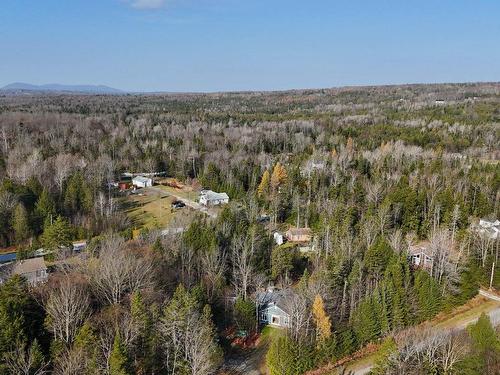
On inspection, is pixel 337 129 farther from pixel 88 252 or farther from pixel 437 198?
pixel 88 252

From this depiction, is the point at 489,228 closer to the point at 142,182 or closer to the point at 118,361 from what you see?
the point at 118,361

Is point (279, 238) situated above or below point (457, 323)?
above

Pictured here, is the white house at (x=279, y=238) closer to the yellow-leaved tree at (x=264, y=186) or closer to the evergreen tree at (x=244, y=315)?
the yellow-leaved tree at (x=264, y=186)

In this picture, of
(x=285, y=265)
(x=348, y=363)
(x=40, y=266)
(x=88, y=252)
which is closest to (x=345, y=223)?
(x=285, y=265)

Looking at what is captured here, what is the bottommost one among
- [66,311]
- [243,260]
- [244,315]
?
[244,315]

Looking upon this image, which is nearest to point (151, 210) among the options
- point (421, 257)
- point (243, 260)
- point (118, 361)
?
point (243, 260)

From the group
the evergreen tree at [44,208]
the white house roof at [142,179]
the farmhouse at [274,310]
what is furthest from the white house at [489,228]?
the white house roof at [142,179]

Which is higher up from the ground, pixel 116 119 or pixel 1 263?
pixel 116 119

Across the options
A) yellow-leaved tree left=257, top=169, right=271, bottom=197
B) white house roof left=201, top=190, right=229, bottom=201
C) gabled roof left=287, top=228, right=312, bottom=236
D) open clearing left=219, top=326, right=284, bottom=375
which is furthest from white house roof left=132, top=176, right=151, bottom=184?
open clearing left=219, top=326, right=284, bottom=375
